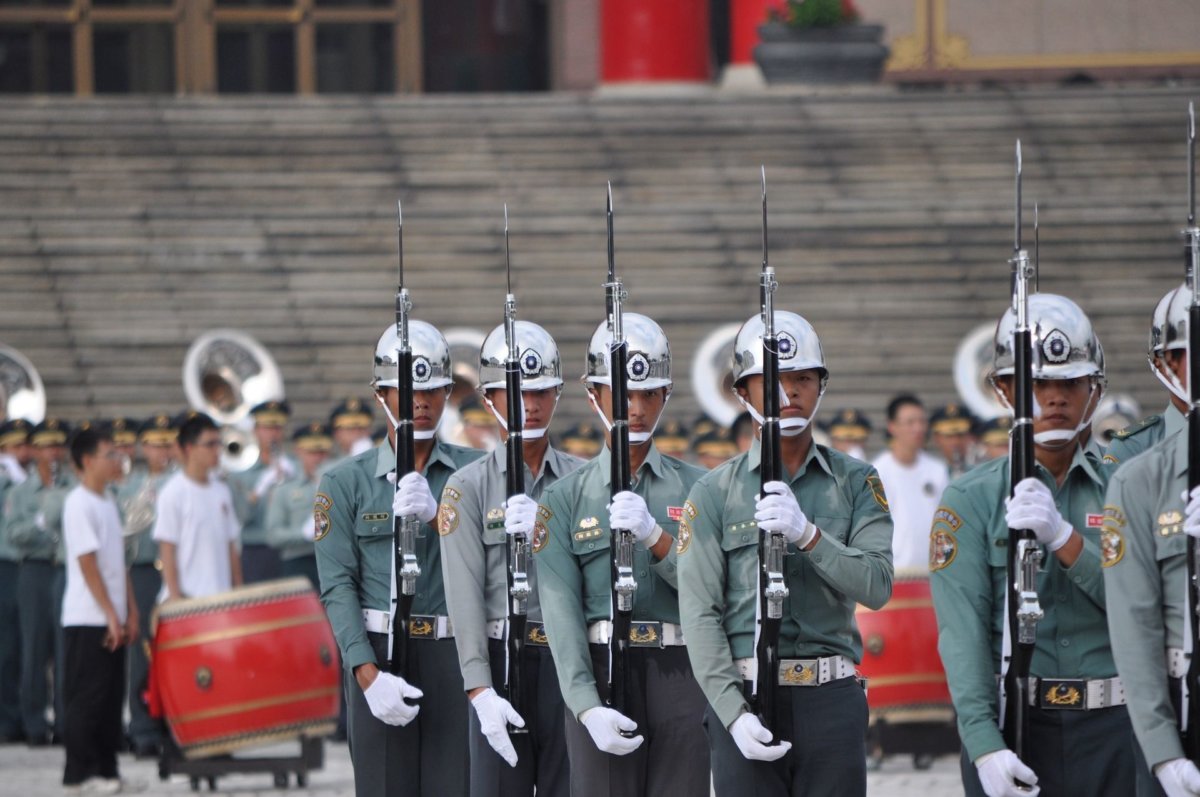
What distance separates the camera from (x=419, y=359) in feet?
25.6

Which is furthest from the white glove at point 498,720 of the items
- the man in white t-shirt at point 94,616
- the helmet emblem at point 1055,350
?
the man in white t-shirt at point 94,616

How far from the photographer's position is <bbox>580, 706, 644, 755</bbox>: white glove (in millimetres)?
6566

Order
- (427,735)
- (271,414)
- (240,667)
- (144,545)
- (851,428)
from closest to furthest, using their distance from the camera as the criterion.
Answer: (427,735) < (240,667) < (144,545) < (851,428) < (271,414)

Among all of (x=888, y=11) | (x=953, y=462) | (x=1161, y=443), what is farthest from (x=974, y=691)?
(x=888, y=11)

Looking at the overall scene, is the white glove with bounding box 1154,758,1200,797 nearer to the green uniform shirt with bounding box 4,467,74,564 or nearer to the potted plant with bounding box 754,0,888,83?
the green uniform shirt with bounding box 4,467,74,564

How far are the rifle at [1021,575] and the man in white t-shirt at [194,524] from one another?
674 cm

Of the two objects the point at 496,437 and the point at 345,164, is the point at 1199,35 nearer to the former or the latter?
the point at 345,164

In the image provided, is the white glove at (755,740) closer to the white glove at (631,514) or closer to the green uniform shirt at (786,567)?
the green uniform shirt at (786,567)

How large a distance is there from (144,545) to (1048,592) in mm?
8715

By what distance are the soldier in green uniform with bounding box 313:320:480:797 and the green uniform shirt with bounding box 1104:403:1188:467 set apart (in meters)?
2.14

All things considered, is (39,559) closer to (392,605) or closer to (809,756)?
(392,605)

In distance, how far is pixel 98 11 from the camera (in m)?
28.6

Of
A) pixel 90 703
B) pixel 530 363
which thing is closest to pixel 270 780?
pixel 90 703

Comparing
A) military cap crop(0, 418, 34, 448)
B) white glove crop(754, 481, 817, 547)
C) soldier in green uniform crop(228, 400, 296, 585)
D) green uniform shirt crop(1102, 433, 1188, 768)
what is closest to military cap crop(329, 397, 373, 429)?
soldier in green uniform crop(228, 400, 296, 585)
